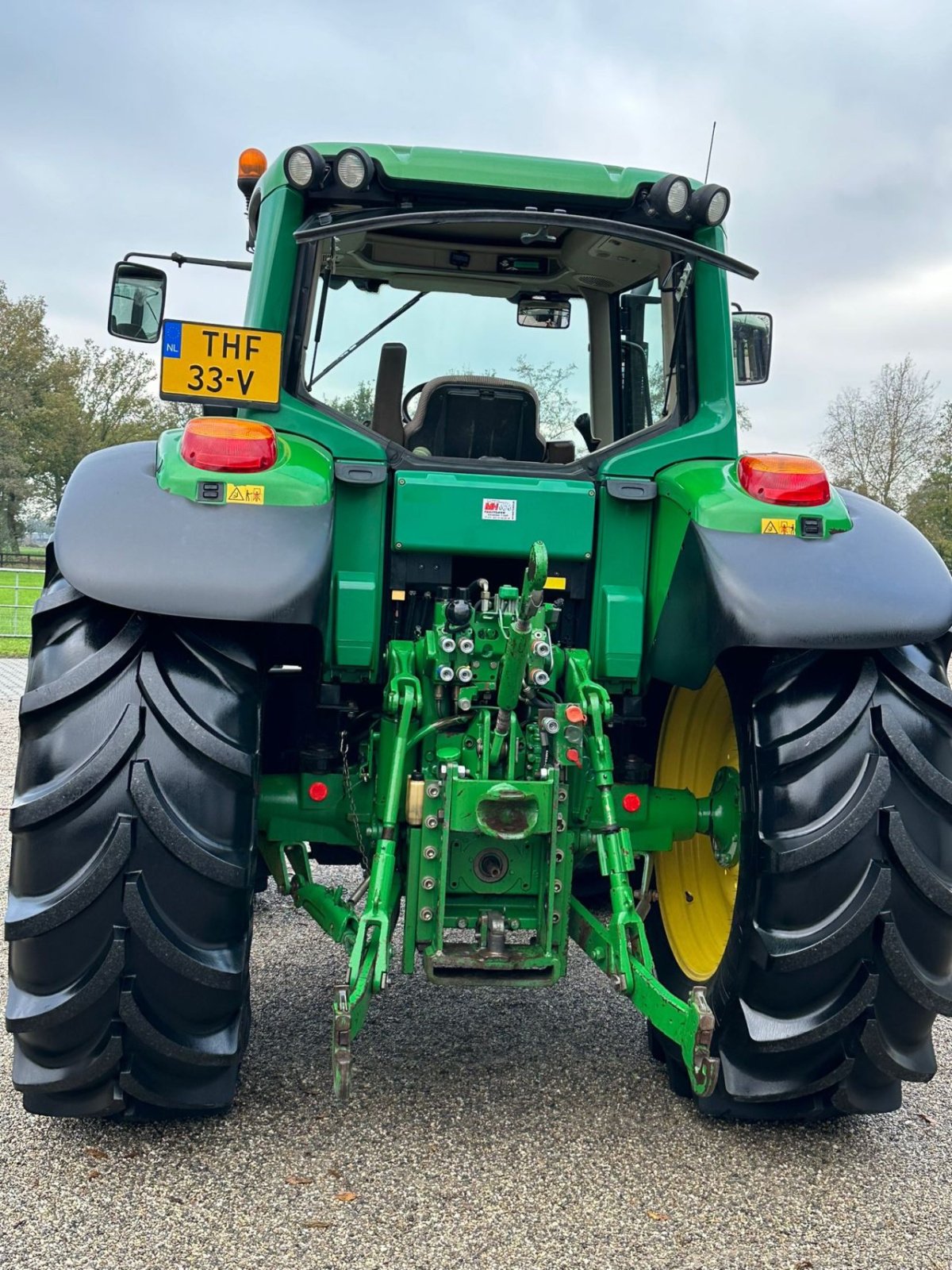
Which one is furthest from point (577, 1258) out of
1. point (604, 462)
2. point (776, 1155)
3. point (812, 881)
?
point (604, 462)

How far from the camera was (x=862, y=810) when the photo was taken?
281 cm

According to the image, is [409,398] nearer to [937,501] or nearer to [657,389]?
[657,389]

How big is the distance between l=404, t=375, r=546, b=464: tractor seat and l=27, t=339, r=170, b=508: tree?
34.3 meters

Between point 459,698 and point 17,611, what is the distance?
16452 millimetres

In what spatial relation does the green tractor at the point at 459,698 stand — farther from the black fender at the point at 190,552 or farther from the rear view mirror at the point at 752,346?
the rear view mirror at the point at 752,346

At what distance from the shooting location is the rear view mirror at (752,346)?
13.0 ft

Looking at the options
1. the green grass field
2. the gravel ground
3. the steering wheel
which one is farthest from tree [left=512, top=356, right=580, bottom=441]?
the green grass field

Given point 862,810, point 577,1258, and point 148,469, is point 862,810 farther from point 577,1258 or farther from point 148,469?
point 148,469

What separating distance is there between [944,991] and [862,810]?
51cm

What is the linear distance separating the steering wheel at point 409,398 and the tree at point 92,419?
34277 millimetres

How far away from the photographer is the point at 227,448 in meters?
2.94

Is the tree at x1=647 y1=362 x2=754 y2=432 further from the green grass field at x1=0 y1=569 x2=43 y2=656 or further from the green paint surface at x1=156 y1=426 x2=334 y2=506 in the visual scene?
the green grass field at x1=0 y1=569 x2=43 y2=656

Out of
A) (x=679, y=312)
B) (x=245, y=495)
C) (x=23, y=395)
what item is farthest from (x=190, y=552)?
(x=23, y=395)

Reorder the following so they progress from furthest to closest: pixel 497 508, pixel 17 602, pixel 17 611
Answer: pixel 17 611 → pixel 17 602 → pixel 497 508
